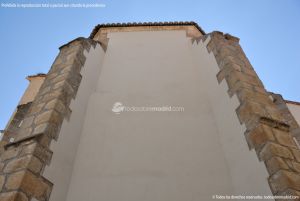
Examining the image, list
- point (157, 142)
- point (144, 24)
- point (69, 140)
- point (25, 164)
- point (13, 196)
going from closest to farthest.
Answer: point (13, 196) → point (25, 164) → point (69, 140) → point (157, 142) → point (144, 24)

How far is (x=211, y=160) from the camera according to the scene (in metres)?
3.82

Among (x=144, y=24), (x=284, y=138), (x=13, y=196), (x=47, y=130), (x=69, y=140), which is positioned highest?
(x=144, y=24)

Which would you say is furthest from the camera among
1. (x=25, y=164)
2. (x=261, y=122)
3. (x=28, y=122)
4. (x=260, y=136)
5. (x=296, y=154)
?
(x=28, y=122)

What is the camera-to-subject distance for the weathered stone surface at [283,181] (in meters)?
2.64

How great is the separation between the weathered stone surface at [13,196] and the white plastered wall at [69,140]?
41 cm

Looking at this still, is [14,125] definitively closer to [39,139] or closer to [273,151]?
[39,139]

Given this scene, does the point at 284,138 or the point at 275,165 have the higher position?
the point at 284,138

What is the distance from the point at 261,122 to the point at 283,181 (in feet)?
2.60

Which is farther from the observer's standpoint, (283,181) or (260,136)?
(260,136)

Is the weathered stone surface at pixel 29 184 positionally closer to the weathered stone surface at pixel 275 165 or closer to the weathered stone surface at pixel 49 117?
the weathered stone surface at pixel 49 117

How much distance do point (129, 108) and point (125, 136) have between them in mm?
663

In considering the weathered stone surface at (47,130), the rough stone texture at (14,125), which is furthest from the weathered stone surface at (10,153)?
the rough stone texture at (14,125)

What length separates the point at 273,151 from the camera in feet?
9.63

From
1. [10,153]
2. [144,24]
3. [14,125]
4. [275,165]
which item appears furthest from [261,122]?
[14,125]
